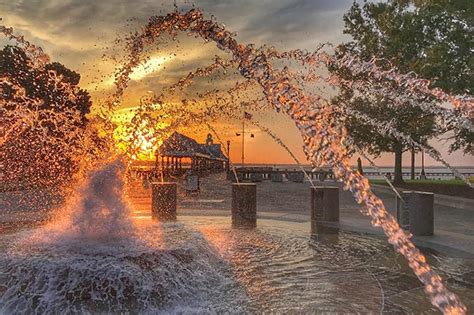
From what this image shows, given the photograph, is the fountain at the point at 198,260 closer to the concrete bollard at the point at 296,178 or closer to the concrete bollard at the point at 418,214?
the concrete bollard at the point at 418,214

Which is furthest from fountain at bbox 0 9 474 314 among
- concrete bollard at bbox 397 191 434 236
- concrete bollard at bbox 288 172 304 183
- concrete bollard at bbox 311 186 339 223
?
concrete bollard at bbox 288 172 304 183

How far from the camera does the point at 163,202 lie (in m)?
14.1

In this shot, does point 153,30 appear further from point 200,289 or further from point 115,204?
point 200,289

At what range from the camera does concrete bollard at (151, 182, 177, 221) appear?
45.8 ft

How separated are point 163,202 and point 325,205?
4475mm

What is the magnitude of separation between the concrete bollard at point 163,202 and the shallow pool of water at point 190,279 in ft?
17.6

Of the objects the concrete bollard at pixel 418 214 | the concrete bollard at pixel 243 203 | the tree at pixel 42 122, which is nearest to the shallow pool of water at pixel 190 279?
the concrete bollard at pixel 418 214

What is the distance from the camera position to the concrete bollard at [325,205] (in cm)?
1339

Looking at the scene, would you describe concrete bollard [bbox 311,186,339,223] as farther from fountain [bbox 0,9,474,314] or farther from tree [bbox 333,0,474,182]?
tree [bbox 333,0,474,182]

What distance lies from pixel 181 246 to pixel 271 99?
2.60m

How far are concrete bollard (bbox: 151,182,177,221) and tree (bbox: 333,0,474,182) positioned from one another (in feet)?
39.9

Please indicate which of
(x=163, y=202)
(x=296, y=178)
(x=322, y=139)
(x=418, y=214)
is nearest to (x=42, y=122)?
(x=296, y=178)

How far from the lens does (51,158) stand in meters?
39.6

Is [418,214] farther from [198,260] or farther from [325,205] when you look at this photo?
[198,260]
